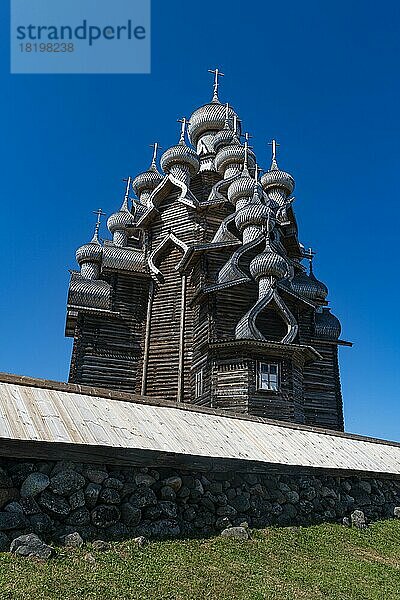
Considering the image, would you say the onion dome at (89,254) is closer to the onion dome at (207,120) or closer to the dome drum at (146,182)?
the dome drum at (146,182)

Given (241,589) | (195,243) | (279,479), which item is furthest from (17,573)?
(195,243)

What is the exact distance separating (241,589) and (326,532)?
9.35 feet

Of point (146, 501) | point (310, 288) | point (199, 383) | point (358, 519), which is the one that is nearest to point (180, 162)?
point (310, 288)

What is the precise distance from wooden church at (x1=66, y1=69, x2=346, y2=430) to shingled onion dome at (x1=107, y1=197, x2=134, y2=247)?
7.6 inches

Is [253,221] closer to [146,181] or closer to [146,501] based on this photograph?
[146,181]

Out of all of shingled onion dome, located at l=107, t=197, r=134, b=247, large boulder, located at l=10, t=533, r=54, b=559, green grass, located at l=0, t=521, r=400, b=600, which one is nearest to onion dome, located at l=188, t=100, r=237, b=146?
shingled onion dome, located at l=107, t=197, r=134, b=247

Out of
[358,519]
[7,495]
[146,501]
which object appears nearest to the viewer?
[7,495]

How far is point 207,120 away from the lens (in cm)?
2838

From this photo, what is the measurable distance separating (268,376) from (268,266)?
13.0 ft

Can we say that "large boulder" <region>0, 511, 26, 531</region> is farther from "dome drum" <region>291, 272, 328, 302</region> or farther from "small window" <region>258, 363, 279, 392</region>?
"dome drum" <region>291, 272, 328, 302</region>

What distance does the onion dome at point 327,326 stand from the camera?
829 inches

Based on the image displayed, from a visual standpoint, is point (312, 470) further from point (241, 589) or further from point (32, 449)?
point (32, 449)

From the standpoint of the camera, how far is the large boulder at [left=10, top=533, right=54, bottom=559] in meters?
5.04

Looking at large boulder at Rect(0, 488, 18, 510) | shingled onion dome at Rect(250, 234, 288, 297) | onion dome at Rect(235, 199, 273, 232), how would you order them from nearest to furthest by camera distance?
large boulder at Rect(0, 488, 18, 510) → shingled onion dome at Rect(250, 234, 288, 297) → onion dome at Rect(235, 199, 273, 232)
